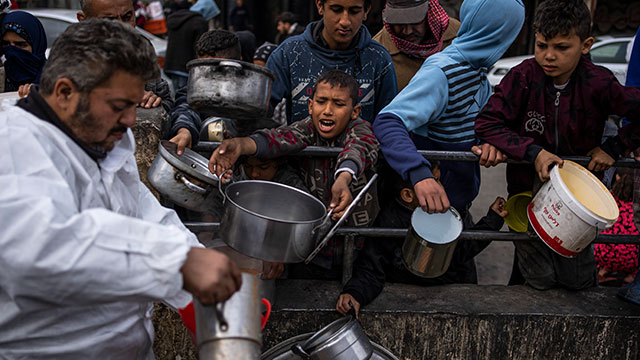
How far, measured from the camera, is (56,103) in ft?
4.67

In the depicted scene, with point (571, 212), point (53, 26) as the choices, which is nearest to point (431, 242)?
point (571, 212)

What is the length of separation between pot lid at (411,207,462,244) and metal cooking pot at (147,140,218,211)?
37.4 inches

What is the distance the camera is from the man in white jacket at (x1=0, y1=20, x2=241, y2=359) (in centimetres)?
123

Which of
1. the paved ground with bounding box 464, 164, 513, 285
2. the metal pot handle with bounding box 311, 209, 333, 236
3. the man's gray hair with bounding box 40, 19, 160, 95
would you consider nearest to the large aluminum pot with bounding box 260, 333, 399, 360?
the metal pot handle with bounding box 311, 209, 333, 236

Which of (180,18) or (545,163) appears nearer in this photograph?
(545,163)

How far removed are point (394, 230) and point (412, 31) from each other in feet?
5.23

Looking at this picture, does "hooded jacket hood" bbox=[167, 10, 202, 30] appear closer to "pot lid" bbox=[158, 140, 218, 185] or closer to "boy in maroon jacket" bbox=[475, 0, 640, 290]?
"pot lid" bbox=[158, 140, 218, 185]

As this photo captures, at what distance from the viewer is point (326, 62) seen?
299 centimetres

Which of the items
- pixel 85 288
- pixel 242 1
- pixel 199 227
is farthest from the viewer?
pixel 242 1

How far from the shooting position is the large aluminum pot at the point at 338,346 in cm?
223

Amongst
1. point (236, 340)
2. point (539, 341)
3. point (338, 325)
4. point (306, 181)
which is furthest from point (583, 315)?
point (236, 340)

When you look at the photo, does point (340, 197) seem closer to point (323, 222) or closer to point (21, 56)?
point (323, 222)

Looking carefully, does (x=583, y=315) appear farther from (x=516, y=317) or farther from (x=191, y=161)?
(x=191, y=161)

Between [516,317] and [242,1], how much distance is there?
12.3 metres
